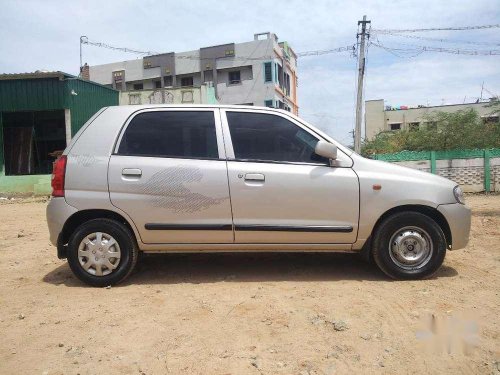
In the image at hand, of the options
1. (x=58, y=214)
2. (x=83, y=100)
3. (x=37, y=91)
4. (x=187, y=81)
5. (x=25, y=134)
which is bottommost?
(x=58, y=214)

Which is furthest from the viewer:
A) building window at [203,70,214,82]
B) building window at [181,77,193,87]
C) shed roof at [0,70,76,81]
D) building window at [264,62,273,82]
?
building window at [181,77,193,87]

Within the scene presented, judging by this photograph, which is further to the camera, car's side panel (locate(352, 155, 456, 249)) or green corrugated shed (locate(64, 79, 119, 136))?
green corrugated shed (locate(64, 79, 119, 136))

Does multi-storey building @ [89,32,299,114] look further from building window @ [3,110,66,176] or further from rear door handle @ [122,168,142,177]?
rear door handle @ [122,168,142,177]

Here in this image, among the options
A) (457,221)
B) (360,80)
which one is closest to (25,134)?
(360,80)

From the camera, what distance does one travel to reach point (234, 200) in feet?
14.1

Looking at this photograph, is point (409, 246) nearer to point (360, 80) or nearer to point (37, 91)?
point (37, 91)

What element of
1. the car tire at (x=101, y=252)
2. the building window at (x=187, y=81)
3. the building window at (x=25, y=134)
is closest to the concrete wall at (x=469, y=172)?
the car tire at (x=101, y=252)

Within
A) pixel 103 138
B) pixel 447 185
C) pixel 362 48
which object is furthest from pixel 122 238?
pixel 362 48

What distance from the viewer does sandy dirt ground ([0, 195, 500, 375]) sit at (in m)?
2.86

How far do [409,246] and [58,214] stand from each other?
3409mm

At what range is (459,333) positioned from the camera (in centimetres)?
320

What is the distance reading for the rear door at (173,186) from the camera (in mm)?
4277

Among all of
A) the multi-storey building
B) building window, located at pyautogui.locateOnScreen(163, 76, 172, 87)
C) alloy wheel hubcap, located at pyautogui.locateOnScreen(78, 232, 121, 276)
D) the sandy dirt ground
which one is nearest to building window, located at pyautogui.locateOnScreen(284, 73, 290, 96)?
the multi-storey building

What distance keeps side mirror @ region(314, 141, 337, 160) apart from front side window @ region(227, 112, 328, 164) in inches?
5.7
